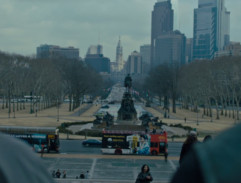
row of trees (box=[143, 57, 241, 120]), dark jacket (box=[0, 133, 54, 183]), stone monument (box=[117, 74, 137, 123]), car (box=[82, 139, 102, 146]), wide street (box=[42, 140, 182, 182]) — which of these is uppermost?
row of trees (box=[143, 57, 241, 120])

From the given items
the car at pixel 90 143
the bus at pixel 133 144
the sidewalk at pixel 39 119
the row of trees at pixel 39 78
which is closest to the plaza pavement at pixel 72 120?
the sidewalk at pixel 39 119

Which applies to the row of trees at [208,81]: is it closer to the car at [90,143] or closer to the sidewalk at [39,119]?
the sidewalk at [39,119]

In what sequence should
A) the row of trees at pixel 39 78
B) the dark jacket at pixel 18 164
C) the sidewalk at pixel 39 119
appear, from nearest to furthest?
→ the dark jacket at pixel 18 164
the sidewalk at pixel 39 119
the row of trees at pixel 39 78

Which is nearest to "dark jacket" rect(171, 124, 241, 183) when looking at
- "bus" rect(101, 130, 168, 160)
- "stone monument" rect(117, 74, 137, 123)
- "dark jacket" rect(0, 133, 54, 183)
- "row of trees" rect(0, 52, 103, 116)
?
"dark jacket" rect(0, 133, 54, 183)

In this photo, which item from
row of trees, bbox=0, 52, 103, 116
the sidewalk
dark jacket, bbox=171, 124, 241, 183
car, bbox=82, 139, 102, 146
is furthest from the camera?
row of trees, bbox=0, 52, 103, 116

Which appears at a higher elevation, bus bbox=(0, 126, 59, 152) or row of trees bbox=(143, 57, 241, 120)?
row of trees bbox=(143, 57, 241, 120)

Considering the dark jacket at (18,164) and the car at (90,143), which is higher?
the dark jacket at (18,164)

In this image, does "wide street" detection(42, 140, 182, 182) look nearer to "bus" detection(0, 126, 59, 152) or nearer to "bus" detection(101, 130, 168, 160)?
"bus" detection(101, 130, 168, 160)

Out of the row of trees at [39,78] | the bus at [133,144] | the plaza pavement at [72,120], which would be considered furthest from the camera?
the row of trees at [39,78]

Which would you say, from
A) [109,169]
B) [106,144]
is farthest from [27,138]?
[109,169]
